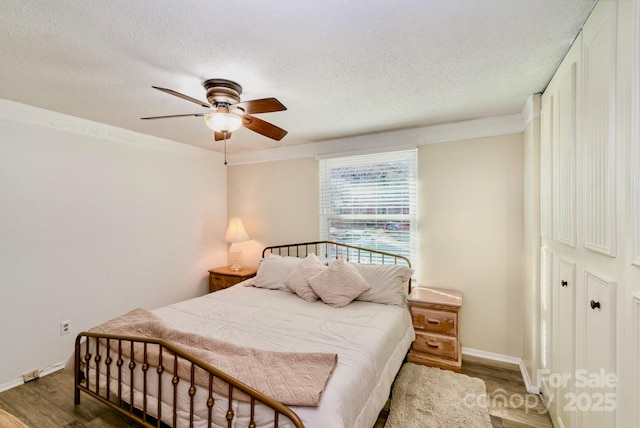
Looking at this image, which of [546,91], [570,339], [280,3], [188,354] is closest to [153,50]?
[280,3]

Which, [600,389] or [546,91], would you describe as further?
[546,91]

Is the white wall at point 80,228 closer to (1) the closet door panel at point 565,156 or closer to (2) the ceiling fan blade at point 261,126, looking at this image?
(2) the ceiling fan blade at point 261,126

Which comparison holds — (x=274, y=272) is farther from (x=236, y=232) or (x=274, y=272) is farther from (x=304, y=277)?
(x=236, y=232)

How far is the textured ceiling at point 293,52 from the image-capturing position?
1370 millimetres

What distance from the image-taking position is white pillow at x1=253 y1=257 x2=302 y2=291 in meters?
3.21

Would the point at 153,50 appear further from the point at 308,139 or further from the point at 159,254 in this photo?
the point at 159,254

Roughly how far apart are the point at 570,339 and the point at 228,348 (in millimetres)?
1910

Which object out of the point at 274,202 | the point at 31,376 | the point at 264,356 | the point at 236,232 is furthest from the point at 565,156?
the point at 31,376

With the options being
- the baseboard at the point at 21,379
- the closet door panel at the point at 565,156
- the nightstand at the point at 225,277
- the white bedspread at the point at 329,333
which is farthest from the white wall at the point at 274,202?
the closet door panel at the point at 565,156

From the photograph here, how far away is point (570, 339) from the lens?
1594 mm

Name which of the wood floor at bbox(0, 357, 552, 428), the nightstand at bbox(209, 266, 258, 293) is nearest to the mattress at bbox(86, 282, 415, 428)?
the wood floor at bbox(0, 357, 552, 428)

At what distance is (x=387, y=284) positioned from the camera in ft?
9.05

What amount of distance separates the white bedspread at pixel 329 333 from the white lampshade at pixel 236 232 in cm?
109

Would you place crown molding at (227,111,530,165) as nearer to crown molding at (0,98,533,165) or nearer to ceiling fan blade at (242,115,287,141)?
crown molding at (0,98,533,165)
